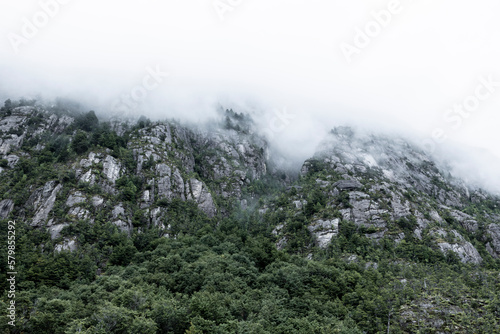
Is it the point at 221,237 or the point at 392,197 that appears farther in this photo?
the point at 392,197

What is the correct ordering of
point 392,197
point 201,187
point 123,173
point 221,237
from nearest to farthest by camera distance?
point 221,237 < point 123,173 < point 392,197 < point 201,187

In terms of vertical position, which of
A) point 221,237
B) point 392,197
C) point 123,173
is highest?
point 123,173

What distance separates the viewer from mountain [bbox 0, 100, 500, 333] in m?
53.9

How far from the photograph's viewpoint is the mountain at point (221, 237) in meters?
53.9

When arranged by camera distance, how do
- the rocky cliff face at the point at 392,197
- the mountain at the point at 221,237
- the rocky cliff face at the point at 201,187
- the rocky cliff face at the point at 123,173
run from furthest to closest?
the rocky cliff face at the point at 392,197, the rocky cliff face at the point at 201,187, the rocky cliff face at the point at 123,173, the mountain at the point at 221,237

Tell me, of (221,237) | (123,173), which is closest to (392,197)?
(221,237)

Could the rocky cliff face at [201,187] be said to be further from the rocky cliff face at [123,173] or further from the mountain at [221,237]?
the mountain at [221,237]

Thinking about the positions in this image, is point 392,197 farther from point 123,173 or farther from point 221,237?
point 123,173

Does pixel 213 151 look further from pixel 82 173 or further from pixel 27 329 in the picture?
pixel 27 329

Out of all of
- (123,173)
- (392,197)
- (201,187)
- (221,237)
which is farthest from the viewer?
(201,187)

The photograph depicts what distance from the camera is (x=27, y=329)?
142 ft

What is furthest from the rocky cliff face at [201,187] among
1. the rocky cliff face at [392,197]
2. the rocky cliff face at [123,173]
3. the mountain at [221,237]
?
the mountain at [221,237]

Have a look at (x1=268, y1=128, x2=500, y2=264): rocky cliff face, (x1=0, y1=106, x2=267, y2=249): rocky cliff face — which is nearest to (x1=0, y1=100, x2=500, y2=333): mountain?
(x1=0, y1=106, x2=267, y2=249): rocky cliff face

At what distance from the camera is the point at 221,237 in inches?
3984
